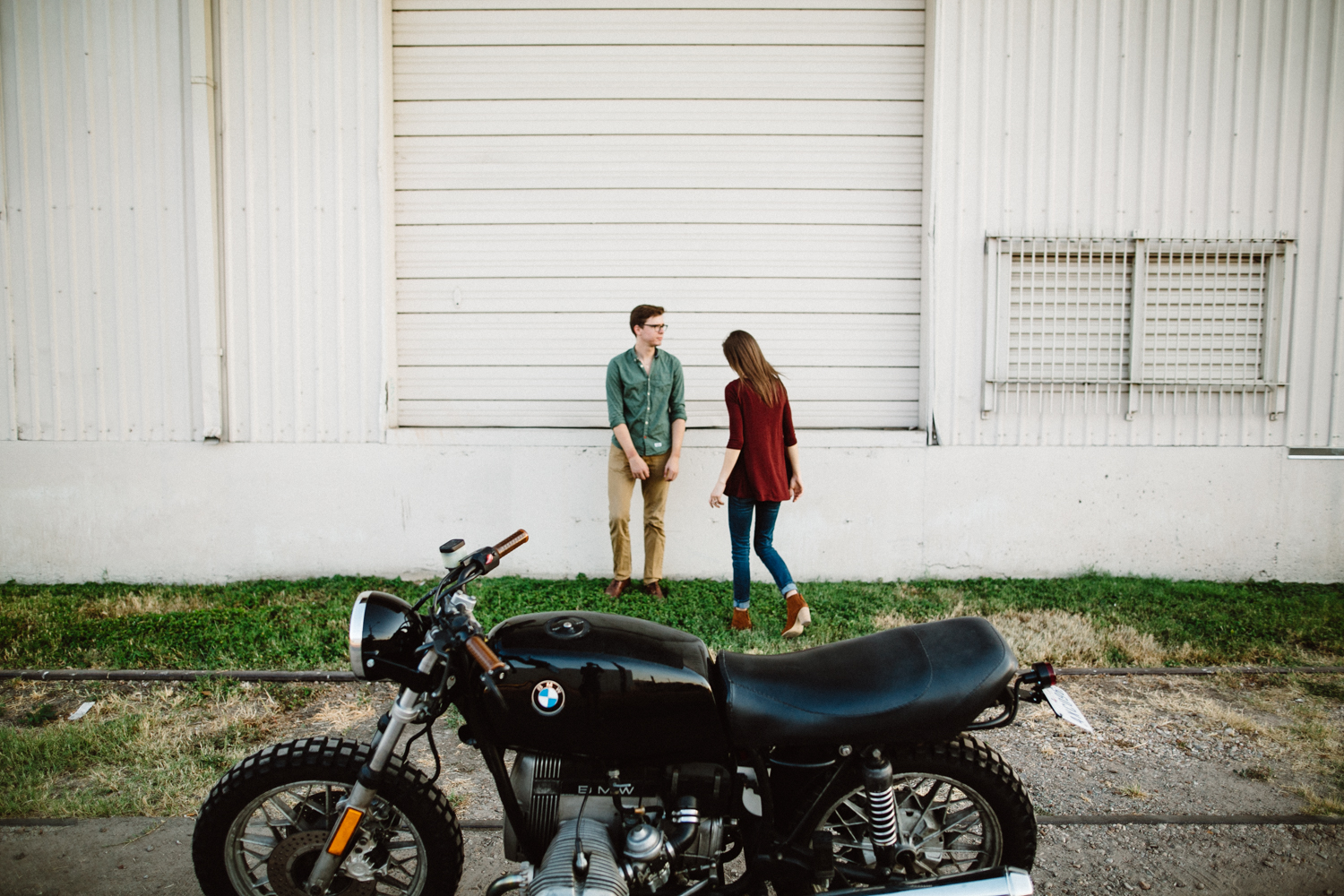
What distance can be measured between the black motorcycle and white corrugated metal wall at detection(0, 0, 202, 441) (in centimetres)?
552

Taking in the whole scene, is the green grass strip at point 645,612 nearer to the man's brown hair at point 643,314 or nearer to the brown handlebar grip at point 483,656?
the man's brown hair at point 643,314

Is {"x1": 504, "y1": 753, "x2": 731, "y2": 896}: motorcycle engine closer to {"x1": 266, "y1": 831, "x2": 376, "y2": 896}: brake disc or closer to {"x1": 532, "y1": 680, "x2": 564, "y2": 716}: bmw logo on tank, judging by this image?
{"x1": 532, "y1": 680, "x2": 564, "y2": 716}: bmw logo on tank

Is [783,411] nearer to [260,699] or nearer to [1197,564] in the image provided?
[260,699]

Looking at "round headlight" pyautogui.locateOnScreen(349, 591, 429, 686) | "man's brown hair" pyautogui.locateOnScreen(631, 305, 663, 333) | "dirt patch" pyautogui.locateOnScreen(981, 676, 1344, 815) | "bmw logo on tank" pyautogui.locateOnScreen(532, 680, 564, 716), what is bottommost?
"dirt patch" pyautogui.locateOnScreen(981, 676, 1344, 815)

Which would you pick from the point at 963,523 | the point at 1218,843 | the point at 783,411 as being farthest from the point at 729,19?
the point at 1218,843

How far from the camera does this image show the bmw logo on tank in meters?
2.12

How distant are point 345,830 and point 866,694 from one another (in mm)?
1484

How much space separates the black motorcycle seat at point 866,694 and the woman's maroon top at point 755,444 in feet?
9.49

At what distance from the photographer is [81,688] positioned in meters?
4.35

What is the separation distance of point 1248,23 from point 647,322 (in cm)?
550

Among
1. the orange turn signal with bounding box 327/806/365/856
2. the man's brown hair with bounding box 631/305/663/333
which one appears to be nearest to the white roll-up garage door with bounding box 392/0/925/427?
A: the man's brown hair with bounding box 631/305/663/333

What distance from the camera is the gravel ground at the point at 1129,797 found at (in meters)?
2.80

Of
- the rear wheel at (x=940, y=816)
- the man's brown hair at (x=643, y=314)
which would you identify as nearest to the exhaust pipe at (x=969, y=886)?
the rear wheel at (x=940, y=816)

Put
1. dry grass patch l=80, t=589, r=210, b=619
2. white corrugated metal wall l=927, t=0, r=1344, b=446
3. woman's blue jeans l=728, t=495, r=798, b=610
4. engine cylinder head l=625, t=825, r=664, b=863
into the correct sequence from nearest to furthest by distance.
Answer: engine cylinder head l=625, t=825, r=664, b=863 → woman's blue jeans l=728, t=495, r=798, b=610 → dry grass patch l=80, t=589, r=210, b=619 → white corrugated metal wall l=927, t=0, r=1344, b=446
